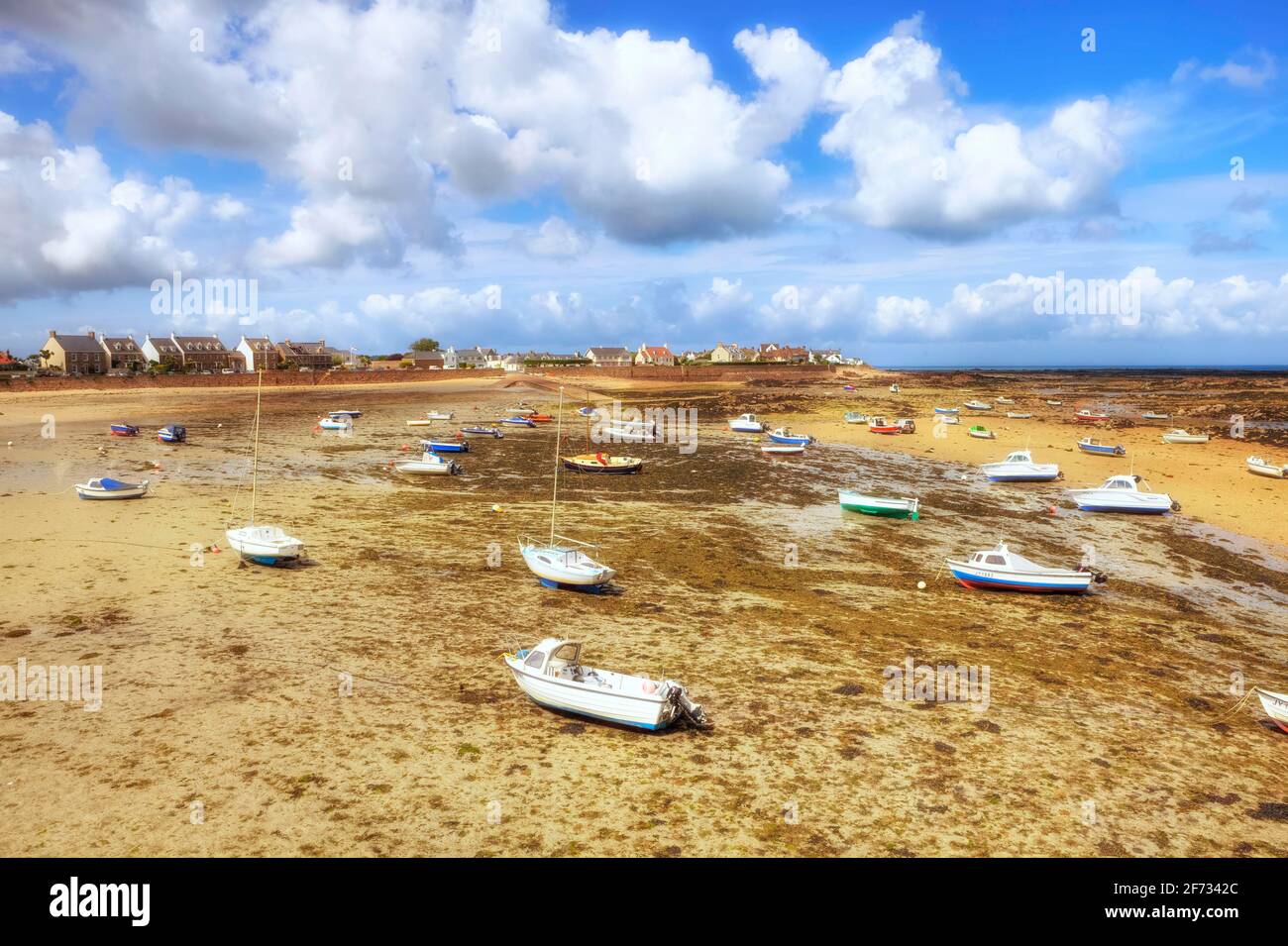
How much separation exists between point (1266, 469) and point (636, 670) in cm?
4605

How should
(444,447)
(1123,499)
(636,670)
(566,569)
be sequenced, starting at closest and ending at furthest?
(636,670) < (566,569) < (1123,499) < (444,447)

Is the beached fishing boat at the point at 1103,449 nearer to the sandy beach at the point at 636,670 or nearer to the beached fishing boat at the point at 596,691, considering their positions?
the sandy beach at the point at 636,670

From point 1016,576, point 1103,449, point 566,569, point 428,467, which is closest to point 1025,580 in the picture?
point 1016,576

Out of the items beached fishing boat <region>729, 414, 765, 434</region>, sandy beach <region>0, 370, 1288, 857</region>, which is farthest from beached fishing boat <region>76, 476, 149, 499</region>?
beached fishing boat <region>729, 414, 765, 434</region>

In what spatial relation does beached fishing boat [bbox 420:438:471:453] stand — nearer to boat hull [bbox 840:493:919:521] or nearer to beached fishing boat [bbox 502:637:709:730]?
boat hull [bbox 840:493:919:521]

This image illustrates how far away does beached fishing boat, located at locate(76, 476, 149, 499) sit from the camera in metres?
31.1

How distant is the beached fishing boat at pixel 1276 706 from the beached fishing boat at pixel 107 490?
38775mm

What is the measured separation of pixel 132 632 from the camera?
1777 centimetres

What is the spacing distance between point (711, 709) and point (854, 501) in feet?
71.1

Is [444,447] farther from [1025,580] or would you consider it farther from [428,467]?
[1025,580]

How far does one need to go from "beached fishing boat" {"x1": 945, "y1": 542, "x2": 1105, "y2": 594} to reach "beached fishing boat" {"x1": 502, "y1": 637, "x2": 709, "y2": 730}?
13682 millimetres

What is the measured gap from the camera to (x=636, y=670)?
16969 millimetres

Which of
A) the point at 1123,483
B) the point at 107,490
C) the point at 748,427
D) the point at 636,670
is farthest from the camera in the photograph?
the point at 748,427
